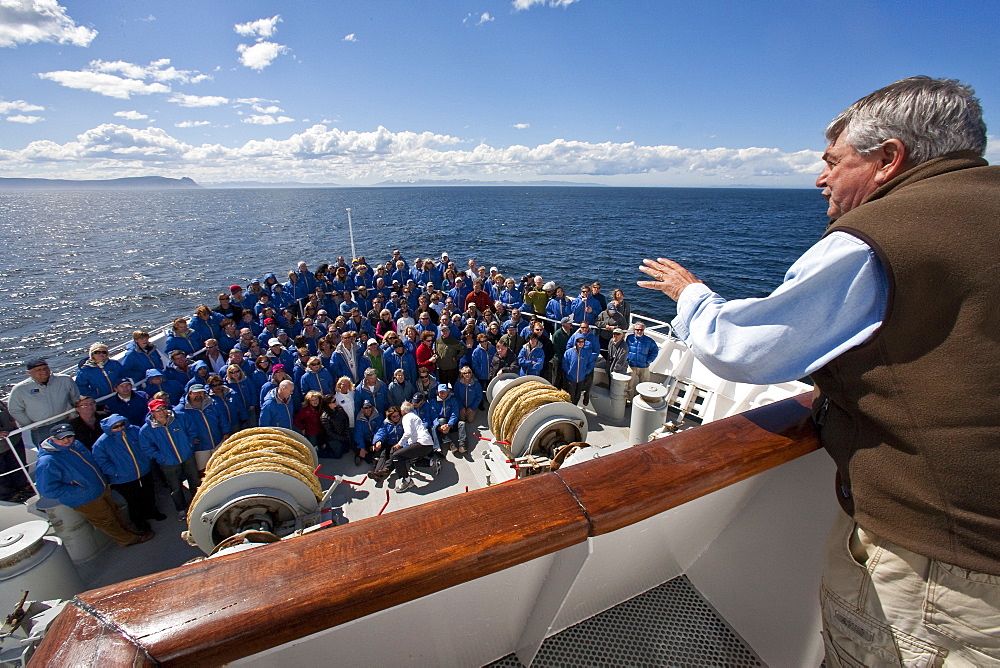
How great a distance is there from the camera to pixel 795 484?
175 cm

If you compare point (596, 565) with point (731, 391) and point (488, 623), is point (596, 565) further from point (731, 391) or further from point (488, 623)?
point (731, 391)

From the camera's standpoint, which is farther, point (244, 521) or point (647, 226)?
point (647, 226)

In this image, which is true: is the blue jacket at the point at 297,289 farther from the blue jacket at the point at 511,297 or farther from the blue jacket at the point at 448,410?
the blue jacket at the point at 448,410

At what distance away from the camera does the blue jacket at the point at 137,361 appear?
7.91 metres

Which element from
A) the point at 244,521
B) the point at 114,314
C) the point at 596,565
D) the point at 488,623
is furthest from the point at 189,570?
the point at 114,314

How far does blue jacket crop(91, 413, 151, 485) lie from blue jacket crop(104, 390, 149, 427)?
1.26 metres

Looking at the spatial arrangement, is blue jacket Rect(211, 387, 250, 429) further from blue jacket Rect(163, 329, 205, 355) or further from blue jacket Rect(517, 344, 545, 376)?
blue jacket Rect(517, 344, 545, 376)

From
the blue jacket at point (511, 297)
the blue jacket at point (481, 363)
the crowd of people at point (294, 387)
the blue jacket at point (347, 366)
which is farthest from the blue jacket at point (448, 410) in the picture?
the blue jacket at point (511, 297)

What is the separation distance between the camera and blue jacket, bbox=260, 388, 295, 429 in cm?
674

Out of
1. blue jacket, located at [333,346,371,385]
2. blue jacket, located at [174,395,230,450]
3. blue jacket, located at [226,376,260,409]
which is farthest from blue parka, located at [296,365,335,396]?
blue jacket, located at [174,395,230,450]

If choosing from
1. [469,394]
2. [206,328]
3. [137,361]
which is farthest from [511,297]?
[137,361]

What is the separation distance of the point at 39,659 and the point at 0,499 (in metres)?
8.04

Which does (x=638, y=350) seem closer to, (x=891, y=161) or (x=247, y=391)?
(x=247, y=391)

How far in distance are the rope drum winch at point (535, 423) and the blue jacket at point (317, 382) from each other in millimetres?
3395
